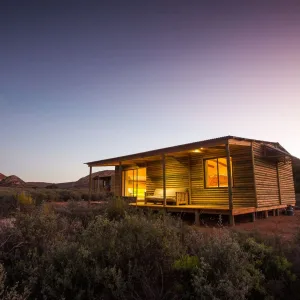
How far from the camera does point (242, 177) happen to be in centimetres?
1067

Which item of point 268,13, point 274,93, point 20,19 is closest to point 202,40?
point 268,13

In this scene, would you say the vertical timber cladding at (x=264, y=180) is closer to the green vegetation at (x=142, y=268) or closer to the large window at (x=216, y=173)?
the large window at (x=216, y=173)

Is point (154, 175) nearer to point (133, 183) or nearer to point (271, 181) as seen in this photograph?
point (133, 183)

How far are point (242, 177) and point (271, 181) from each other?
2.12 m

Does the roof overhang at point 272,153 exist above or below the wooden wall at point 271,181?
above

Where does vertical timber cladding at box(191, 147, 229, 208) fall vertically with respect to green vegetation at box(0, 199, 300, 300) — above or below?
above

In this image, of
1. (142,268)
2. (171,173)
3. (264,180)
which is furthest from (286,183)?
(142,268)

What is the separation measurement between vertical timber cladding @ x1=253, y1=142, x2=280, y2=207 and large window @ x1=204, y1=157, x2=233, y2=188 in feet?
4.69

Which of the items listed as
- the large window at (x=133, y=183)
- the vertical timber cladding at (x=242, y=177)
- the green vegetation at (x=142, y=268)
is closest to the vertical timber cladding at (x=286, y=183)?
the vertical timber cladding at (x=242, y=177)

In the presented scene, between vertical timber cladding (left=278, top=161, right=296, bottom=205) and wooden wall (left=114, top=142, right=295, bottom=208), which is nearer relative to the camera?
wooden wall (left=114, top=142, right=295, bottom=208)

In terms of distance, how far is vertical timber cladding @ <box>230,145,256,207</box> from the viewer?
10375 millimetres

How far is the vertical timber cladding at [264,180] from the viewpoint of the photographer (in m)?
10.6

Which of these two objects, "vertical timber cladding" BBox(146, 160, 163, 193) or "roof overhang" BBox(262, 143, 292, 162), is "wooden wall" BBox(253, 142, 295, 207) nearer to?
"roof overhang" BBox(262, 143, 292, 162)

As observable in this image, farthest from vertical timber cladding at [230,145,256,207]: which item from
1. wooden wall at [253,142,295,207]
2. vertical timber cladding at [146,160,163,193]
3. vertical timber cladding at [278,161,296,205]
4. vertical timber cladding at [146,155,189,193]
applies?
vertical timber cladding at [146,160,163,193]
